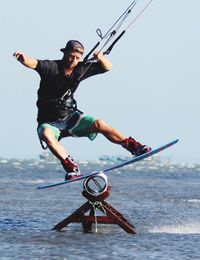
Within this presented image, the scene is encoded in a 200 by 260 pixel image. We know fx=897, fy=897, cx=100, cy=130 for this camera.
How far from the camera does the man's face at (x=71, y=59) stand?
1647 cm

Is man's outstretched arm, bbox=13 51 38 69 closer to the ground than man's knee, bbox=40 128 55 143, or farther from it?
farther from it

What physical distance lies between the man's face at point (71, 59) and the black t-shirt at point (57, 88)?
0.35ft

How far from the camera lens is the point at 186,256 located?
1510 centimetres

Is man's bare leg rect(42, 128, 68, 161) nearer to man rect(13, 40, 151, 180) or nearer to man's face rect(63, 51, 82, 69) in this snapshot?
man rect(13, 40, 151, 180)

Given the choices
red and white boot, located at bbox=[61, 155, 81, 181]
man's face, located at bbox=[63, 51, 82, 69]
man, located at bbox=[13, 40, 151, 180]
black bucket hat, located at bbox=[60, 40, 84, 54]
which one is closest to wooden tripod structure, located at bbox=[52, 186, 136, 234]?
red and white boot, located at bbox=[61, 155, 81, 181]

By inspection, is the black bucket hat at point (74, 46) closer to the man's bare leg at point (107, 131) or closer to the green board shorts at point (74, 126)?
the green board shorts at point (74, 126)

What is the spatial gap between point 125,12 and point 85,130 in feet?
7.89

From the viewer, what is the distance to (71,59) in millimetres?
16500

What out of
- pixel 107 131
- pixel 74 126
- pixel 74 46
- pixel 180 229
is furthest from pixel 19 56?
pixel 180 229

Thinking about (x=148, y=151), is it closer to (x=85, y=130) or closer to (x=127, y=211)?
(x=85, y=130)

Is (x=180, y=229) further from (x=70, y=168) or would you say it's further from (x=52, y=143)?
(x=52, y=143)

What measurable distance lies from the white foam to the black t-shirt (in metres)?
3.74

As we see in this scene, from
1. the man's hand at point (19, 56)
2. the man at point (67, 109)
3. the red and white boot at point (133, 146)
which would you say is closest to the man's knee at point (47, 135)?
the man at point (67, 109)

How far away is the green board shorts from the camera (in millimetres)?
16891
